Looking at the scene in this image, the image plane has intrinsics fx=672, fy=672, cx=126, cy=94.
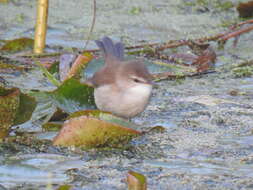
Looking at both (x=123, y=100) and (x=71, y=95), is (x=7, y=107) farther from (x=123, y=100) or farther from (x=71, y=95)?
(x=123, y=100)

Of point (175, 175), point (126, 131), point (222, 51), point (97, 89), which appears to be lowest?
point (175, 175)

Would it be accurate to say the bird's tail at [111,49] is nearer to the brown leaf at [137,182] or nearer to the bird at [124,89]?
the bird at [124,89]

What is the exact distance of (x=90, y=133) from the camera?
421 cm

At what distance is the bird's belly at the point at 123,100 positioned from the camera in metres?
4.89

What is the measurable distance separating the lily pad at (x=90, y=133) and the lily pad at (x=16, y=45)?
10.2 feet

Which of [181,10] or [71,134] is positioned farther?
[181,10]

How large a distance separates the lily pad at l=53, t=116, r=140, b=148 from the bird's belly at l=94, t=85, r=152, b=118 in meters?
0.55

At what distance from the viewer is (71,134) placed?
423 centimetres

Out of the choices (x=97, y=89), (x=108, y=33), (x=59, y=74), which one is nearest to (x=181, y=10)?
(x=108, y=33)

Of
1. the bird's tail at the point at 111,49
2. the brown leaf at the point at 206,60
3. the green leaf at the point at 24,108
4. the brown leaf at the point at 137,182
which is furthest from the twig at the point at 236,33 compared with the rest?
the brown leaf at the point at 137,182

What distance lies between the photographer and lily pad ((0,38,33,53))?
7.20 meters

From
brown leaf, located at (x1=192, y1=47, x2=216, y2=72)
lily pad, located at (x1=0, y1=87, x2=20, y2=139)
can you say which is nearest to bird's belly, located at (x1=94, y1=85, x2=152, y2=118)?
lily pad, located at (x1=0, y1=87, x2=20, y2=139)

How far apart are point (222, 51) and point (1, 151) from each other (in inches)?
161

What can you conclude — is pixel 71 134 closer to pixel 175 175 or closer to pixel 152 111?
pixel 175 175
